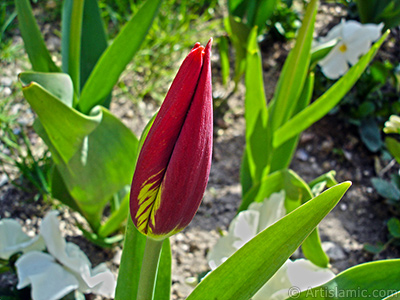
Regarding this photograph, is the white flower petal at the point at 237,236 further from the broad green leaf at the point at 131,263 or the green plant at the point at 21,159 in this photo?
the green plant at the point at 21,159

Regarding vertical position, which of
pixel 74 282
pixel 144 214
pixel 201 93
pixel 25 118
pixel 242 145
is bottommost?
pixel 242 145

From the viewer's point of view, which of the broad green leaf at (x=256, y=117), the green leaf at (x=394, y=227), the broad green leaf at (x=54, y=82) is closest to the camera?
the broad green leaf at (x=54, y=82)

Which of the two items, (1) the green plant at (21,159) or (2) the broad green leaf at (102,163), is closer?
(2) the broad green leaf at (102,163)

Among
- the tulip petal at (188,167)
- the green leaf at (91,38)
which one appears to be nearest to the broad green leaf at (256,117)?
the green leaf at (91,38)

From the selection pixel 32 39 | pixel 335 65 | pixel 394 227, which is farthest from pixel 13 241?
pixel 335 65

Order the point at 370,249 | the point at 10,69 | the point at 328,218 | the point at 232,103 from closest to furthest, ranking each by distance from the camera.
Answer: the point at 370,249
the point at 328,218
the point at 10,69
the point at 232,103

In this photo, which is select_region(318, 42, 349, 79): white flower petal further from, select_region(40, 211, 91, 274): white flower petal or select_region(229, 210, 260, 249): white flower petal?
select_region(40, 211, 91, 274): white flower petal

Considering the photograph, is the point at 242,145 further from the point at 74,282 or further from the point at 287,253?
the point at 287,253

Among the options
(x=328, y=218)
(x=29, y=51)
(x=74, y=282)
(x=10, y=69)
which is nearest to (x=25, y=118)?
(x=10, y=69)

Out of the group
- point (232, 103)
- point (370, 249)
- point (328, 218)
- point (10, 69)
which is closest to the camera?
point (370, 249)
